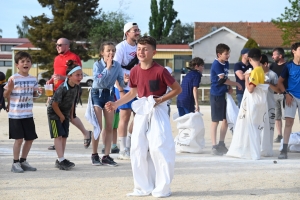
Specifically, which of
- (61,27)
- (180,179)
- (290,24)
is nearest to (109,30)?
(61,27)

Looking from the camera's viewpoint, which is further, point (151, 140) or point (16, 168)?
point (16, 168)

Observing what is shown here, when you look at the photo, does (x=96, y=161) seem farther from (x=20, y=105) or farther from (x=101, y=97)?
(x=20, y=105)

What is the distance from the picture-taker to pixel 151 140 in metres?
6.34

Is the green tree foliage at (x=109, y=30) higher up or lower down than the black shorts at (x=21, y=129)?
higher up

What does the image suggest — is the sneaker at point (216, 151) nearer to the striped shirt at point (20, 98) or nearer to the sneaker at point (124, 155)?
the sneaker at point (124, 155)

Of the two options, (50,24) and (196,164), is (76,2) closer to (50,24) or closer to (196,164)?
(50,24)

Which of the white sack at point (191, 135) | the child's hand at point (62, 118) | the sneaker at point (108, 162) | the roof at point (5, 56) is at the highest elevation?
the roof at point (5, 56)

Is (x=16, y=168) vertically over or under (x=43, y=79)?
under

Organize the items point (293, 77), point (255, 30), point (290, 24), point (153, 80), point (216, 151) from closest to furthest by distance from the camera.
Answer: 1. point (153, 80)
2. point (293, 77)
3. point (216, 151)
4. point (290, 24)
5. point (255, 30)

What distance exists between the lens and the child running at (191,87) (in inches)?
415

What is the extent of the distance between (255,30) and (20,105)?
58.4 metres

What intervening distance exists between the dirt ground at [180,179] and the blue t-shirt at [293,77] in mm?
1050

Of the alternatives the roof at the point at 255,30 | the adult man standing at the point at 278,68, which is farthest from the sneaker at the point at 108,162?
the roof at the point at 255,30

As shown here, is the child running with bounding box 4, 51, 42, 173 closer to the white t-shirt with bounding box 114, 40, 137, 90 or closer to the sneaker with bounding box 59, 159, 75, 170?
the sneaker with bounding box 59, 159, 75, 170
